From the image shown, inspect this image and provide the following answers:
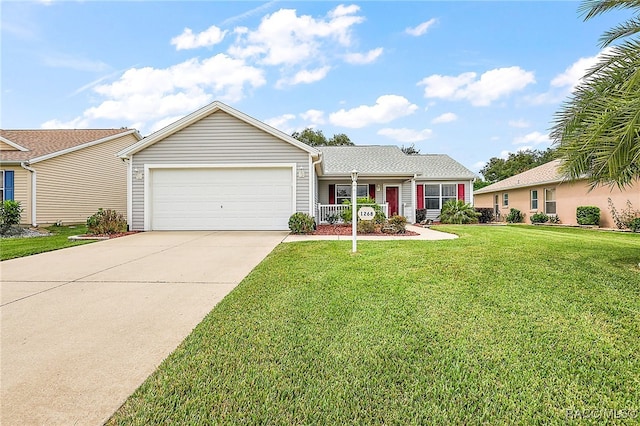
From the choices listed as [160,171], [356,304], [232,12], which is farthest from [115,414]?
[232,12]

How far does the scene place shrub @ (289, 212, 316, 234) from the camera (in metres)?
11.4

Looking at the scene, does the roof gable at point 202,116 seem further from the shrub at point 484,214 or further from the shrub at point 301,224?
the shrub at point 484,214

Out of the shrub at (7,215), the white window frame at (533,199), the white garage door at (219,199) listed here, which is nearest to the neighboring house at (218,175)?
the white garage door at (219,199)

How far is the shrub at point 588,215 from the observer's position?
50.5 ft

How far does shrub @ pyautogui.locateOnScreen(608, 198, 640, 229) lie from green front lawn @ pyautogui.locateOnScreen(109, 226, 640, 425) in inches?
474

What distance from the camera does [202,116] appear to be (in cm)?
1249

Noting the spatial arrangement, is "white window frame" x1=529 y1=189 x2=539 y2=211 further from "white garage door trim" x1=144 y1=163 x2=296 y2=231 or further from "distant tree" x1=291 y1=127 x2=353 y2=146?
"distant tree" x1=291 y1=127 x2=353 y2=146

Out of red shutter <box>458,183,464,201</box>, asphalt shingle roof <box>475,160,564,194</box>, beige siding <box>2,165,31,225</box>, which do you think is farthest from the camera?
red shutter <box>458,183,464,201</box>

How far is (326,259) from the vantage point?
21.1 feet

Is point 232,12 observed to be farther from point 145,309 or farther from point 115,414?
point 115,414

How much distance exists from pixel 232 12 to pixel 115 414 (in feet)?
46.4

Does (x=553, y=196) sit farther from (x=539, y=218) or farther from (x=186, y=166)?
(x=186, y=166)

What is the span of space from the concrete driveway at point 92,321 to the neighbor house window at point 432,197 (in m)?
14.7

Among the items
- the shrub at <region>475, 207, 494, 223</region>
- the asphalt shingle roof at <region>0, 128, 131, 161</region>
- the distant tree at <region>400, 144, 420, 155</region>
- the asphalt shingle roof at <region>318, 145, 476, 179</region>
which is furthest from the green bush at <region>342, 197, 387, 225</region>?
the distant tree at <region>400, 144, 420, 155</region>
